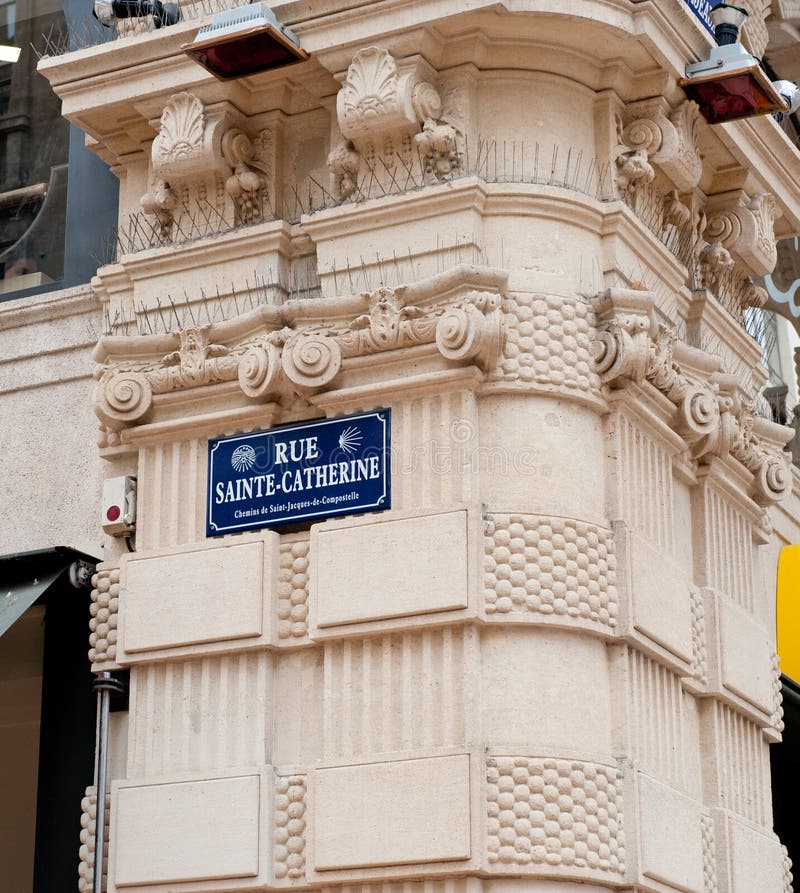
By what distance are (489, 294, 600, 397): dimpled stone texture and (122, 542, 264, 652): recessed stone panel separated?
200 cm

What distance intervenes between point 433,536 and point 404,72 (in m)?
3.19

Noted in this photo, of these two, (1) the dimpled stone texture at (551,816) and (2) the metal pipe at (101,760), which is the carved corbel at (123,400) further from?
(1) the dimpled stone texture at (551,816)

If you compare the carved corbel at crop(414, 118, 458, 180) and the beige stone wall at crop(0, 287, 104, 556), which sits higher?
the carved corbel at crop(414, 118, 458, 180)

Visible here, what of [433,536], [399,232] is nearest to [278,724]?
[433,536]

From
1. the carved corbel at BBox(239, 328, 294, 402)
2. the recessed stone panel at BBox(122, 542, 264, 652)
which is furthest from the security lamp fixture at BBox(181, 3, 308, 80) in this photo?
the recessed stone panel at BBox(122, 542, 264, 652)

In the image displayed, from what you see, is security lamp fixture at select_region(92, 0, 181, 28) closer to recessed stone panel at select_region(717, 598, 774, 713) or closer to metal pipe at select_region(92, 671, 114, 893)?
metal pipe at select_region(92, 671, 114, 893)

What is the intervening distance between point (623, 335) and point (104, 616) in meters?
3.86

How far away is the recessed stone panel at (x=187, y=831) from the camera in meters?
12.8

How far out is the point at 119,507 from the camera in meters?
14.1

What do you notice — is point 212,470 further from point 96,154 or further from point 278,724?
point 96,154

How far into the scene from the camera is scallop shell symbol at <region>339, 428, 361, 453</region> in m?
13.4

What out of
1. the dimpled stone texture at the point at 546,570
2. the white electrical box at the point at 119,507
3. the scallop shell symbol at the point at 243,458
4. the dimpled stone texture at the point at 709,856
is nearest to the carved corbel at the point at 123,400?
the white electrical box at the point at 119,507

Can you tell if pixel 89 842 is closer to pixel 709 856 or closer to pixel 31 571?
pixel 31 571

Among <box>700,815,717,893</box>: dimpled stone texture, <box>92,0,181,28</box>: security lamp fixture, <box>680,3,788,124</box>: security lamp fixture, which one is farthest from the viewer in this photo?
<box>92,0,181,28</box>: security lamp fixture
